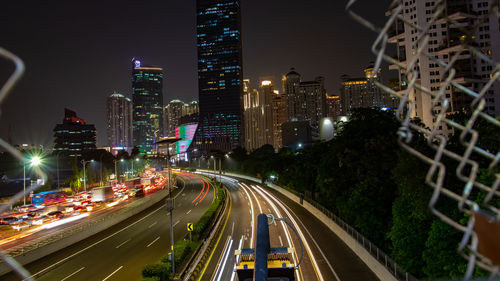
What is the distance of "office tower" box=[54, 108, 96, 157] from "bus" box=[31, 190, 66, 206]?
396 feet

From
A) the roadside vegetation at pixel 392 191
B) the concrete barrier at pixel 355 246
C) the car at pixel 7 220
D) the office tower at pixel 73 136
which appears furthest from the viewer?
the office tower at pixel 73 136

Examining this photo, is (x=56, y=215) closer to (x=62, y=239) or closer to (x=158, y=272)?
(x=62, y=239)

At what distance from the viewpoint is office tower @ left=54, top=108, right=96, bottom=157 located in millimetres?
159750

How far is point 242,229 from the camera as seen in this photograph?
104 feet

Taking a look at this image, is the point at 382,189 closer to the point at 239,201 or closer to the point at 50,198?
the point at 239,201

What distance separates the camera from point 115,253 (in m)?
24.9

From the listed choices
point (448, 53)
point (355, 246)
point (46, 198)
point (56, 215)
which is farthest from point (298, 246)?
point (448, 53)

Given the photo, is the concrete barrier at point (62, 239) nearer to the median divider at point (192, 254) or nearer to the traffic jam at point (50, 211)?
the traffic jam at point (50, 211)

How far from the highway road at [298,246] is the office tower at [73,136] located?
475 feet

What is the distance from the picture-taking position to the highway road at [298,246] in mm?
20094

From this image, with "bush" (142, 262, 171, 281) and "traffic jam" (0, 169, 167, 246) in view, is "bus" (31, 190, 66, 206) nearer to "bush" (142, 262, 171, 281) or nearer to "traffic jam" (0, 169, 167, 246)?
"traffic jam" (0, 169, 167, 246)

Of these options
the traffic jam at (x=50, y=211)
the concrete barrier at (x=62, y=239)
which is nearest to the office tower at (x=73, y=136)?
the traffic jam at (x=50, y=211)

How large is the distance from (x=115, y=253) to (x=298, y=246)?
14.7 metres

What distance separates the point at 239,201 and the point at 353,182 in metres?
22.9
